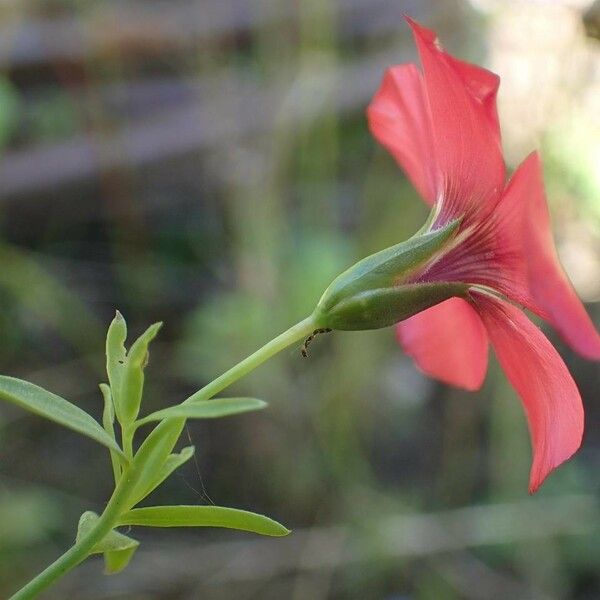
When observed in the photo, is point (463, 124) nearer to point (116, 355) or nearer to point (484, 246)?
point (484, 246)

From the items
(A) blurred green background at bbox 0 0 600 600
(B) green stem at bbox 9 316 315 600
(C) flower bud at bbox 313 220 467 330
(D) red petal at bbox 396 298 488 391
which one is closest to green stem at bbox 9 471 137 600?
(B) green stem at bbox 9 316 315 600

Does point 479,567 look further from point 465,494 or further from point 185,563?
point 185,563

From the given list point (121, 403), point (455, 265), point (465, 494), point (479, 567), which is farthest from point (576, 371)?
point (121, 403)

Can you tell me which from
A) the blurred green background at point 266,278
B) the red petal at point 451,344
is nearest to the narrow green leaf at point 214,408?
the red petal at point 451,344

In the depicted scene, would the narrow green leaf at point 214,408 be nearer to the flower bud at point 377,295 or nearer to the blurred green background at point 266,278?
the flower bud at point 377,295

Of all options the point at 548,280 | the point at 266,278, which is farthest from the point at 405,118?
the point at 266,278

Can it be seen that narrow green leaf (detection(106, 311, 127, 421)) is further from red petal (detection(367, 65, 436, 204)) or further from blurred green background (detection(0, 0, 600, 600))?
blurred green background (detection(0, 0, 600, 600))
